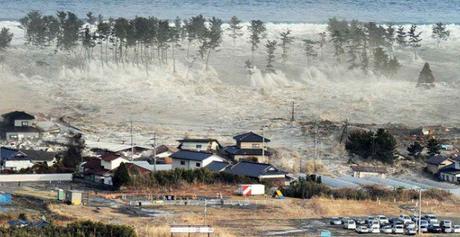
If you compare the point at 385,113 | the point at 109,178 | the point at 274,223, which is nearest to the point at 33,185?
the point at 109,178

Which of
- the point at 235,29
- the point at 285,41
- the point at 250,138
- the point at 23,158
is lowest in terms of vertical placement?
the point at 23,158

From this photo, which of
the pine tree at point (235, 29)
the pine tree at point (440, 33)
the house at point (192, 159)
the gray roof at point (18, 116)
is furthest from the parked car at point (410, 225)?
the pine tree at point (440, 33)

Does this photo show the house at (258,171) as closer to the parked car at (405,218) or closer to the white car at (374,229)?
the parked car at (405,218)

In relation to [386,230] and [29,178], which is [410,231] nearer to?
[386,230]

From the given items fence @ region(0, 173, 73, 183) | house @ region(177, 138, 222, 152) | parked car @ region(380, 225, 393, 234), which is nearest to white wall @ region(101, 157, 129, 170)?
fence @ region(0, 173, 73, 183)

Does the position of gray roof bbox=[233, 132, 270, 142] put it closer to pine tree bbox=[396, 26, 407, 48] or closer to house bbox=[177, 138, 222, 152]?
house bbox=[177, 138, 222, 152]

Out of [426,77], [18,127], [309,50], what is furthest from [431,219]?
[309,50]
